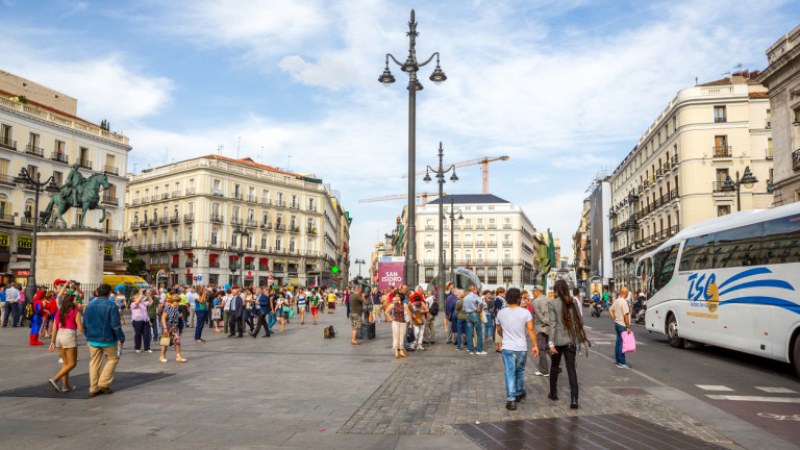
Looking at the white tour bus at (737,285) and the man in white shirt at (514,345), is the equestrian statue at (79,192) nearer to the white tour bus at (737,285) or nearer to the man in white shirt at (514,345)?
the white tour bus at (737,285)

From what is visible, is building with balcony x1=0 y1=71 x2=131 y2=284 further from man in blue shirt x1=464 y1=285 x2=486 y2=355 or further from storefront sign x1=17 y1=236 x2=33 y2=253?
man in blue shirt x1=464 y1=285 x2=486 y2=355

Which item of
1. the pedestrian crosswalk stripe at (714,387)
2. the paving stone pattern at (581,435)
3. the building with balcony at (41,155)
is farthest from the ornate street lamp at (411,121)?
the building with balcony at (41,155)

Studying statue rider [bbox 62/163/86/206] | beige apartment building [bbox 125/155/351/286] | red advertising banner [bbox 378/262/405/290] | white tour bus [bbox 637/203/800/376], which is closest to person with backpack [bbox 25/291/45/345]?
statue rider [bbox 62/163/86/206]

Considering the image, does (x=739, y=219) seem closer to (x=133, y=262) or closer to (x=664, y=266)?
(x=664, y=266)

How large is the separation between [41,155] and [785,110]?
51.8m

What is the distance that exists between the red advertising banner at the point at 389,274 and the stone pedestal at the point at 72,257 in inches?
571

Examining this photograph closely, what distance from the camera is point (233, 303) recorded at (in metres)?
18.9

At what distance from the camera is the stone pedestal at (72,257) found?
24.5m

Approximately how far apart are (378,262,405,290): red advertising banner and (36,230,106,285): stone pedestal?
14.5 metres

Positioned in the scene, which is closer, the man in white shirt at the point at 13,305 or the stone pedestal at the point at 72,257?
the man in white shirt at the point at 13,305

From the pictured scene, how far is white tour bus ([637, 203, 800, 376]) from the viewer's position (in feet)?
36.2

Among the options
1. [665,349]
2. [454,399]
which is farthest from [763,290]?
[454,399]

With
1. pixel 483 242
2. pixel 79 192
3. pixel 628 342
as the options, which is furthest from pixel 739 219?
pixel 483 242

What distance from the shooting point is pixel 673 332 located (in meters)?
16.2
